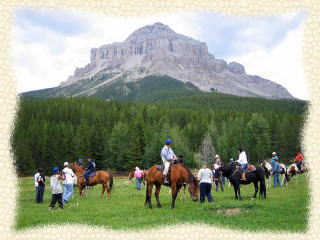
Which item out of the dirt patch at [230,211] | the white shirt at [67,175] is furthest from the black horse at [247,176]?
the white shirt at [67,175]

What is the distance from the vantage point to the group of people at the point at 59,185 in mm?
17906

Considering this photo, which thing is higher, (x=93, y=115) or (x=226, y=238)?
(x=93, y=115)

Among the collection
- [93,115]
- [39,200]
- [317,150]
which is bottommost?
[39,200]

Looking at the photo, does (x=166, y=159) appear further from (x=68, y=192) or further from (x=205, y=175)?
(x=68, y=192)

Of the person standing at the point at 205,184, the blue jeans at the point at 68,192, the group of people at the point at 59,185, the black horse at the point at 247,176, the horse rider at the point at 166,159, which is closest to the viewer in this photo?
the horse rider at the point at 166,159

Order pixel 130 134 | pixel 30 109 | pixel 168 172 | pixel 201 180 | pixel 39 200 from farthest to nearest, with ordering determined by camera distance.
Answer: pixel 30 109
pixel 130 134
pixel 39 200
pixel 201 180
pixel 168 172

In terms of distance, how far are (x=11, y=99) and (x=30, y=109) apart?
404ft

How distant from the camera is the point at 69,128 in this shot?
97.6 meters

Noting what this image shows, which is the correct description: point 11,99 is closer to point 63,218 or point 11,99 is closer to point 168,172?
point 63,218

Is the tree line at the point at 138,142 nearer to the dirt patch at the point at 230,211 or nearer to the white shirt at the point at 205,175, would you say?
the white shirt at the point at 205,175

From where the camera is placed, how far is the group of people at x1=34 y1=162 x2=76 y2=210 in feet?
58.7

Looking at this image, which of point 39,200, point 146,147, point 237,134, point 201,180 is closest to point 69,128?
point 146,147

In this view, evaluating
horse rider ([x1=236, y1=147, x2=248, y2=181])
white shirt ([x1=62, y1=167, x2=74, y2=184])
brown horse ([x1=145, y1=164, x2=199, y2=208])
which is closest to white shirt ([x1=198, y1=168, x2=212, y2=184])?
→ brown horse ([x1=145, y1=164, x2=199, y2=208])

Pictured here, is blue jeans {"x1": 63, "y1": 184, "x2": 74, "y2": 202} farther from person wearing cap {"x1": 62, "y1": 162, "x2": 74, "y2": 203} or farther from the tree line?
the tree line
